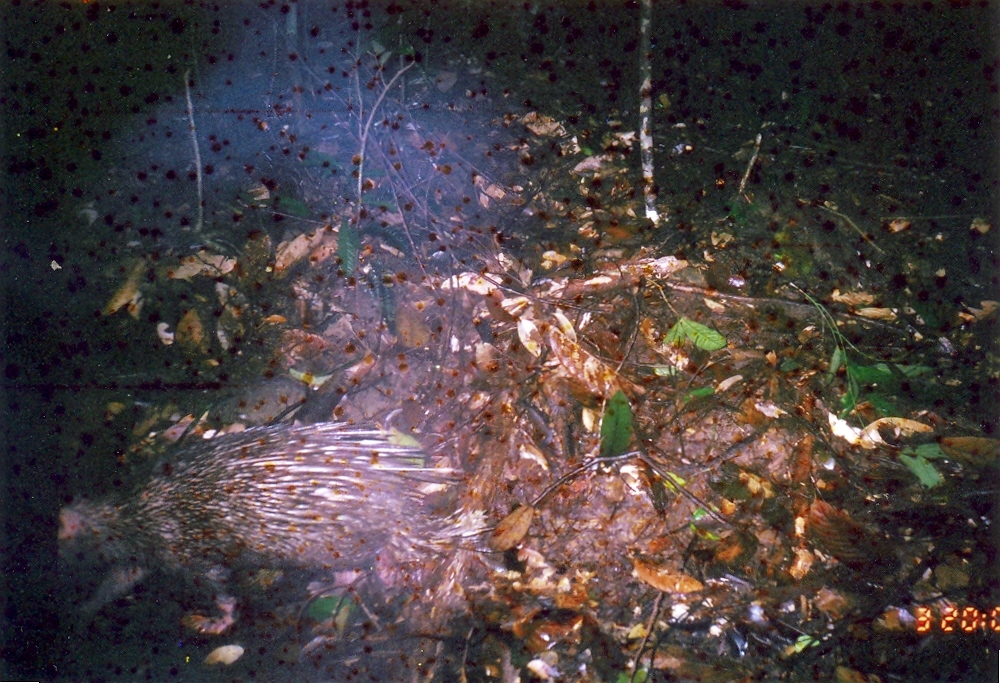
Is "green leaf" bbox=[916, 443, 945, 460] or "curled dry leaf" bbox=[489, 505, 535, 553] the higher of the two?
"green leaf" bbox=[916, 443, 945, 460]

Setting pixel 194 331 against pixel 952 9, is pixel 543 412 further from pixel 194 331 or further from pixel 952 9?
pixel 952 9

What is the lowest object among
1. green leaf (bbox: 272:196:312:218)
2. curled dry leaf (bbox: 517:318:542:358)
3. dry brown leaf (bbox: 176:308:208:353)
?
curled dry leaf (bbox: 517:318:542:358)

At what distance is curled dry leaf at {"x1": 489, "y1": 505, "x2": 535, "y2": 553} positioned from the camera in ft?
3.48

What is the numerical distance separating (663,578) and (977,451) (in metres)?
0.61

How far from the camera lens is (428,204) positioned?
1.07m

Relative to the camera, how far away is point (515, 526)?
106 cm

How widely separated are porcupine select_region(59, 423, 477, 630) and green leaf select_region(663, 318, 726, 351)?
1.58ft

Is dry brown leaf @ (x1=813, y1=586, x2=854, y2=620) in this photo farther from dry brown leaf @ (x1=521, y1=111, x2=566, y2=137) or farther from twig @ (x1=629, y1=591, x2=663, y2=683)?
dry brown leaf @ (x1=521, y1=111, x2=566, y2=137)

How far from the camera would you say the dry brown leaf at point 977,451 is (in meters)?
1.05

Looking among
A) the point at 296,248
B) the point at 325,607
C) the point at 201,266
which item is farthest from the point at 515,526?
the point at 201,266

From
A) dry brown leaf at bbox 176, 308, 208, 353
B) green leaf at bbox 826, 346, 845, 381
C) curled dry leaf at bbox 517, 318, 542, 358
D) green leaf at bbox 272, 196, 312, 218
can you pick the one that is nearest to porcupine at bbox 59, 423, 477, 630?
dry brown leaf at bbox 176, 308, 208, 353

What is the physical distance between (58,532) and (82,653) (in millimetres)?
232
